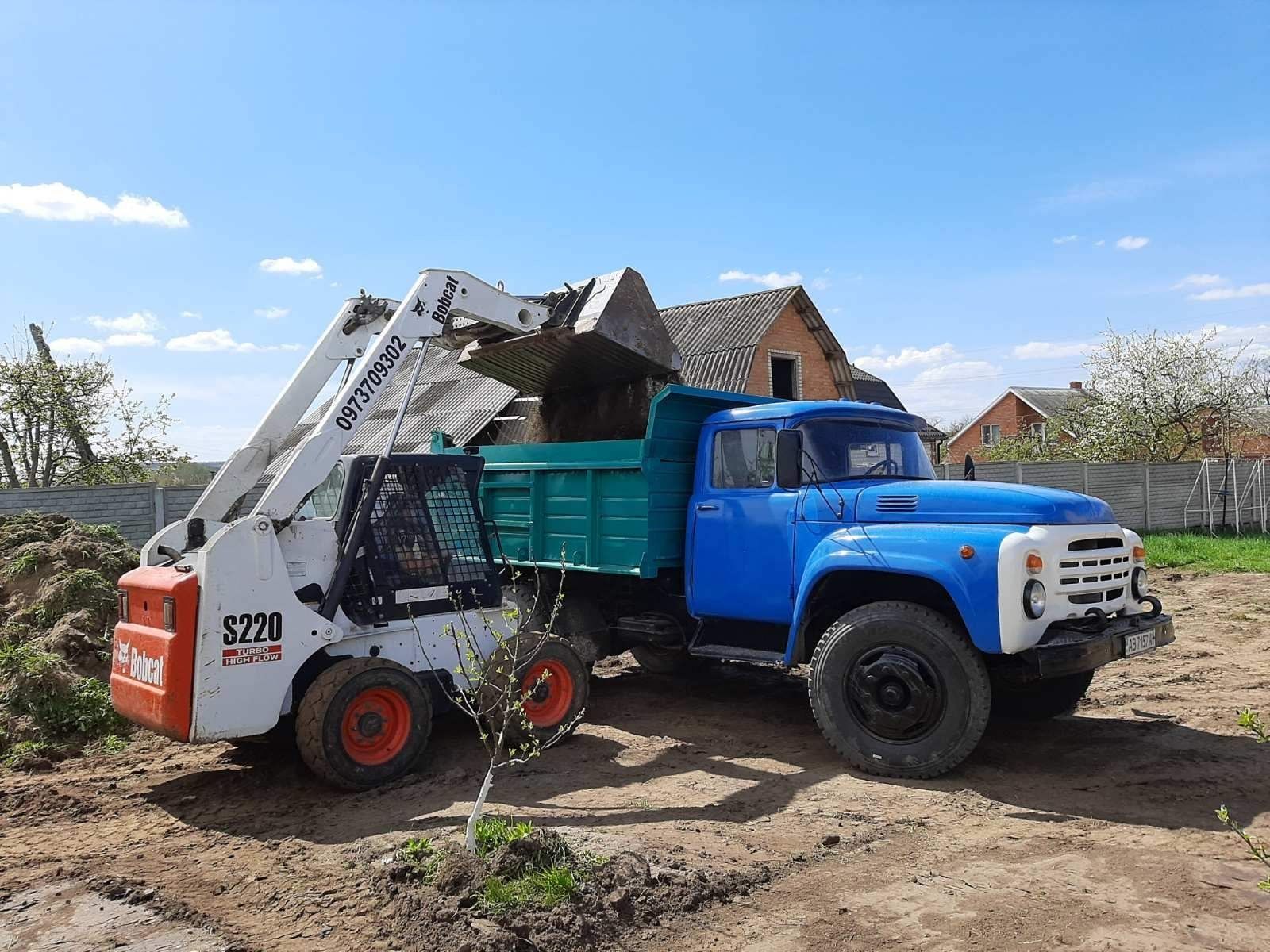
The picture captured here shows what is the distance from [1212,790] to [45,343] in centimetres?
2033

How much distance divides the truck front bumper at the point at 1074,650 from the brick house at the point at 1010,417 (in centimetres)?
3963

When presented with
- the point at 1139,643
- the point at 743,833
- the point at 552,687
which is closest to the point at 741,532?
the point at 552,687

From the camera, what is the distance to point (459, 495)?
6.61 metres

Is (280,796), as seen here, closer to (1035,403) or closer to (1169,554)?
(1169,554)

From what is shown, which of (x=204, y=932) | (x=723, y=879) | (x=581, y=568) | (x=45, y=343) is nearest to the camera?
(x=204, y=932)

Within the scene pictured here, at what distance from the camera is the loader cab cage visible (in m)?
5.96

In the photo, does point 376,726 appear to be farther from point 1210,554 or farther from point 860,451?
point 1210,554

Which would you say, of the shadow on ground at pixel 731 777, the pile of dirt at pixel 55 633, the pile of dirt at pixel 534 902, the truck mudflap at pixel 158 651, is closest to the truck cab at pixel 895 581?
the shadow on ground at pixel 731 777

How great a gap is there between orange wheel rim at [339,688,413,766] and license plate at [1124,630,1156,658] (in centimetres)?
442

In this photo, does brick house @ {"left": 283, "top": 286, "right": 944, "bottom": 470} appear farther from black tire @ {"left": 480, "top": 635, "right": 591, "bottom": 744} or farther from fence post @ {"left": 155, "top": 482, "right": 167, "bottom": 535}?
black tire @ {"left": 480, "top": 635, "right": 591, "bottom": 744}

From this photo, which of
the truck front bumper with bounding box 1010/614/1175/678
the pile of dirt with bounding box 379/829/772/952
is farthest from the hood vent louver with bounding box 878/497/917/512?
the pile of dirt with bounding box 379/829/772/952

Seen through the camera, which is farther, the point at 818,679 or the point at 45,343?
the point at 45,343

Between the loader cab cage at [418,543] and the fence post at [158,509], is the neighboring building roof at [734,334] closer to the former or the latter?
the fence post at [158,509]

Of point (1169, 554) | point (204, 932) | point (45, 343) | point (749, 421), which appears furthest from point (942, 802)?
point (45, 343)
